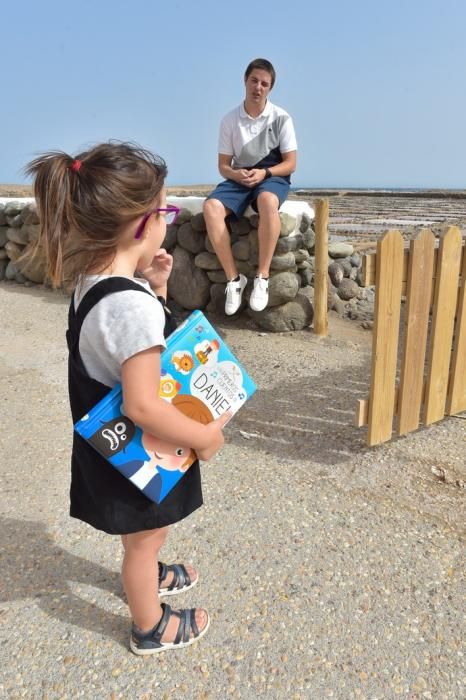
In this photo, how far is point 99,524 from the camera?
1508 mm

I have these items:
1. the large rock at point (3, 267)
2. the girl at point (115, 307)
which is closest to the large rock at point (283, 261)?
the girl at point (115, 307)

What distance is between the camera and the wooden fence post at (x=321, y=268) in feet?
15.9

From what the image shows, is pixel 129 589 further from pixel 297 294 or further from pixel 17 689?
pixel 297 294

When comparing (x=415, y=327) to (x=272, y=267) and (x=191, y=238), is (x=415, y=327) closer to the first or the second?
(x=272, y=267)

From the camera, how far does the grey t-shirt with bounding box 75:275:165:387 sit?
1264mm

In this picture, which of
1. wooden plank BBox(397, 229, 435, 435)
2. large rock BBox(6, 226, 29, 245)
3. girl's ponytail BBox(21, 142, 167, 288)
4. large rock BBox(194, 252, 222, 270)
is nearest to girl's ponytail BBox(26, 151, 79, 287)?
girl's ponytail BBox(21, 142, 167, 288)

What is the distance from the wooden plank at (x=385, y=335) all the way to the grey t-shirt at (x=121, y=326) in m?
Result: 1.57

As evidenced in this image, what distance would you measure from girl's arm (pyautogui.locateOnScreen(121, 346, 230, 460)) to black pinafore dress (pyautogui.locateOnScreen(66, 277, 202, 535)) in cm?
15

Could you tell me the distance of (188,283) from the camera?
5527mm

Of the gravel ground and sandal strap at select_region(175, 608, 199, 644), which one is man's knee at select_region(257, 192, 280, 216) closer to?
the gravel ground

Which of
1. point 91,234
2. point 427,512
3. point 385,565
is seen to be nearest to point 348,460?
point 427,512

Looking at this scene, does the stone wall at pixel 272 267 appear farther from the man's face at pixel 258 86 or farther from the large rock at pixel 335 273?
the man's face at pixel 258 86

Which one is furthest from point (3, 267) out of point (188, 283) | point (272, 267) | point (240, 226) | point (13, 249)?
point (272, 267)

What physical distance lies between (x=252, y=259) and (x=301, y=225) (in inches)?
23.7
